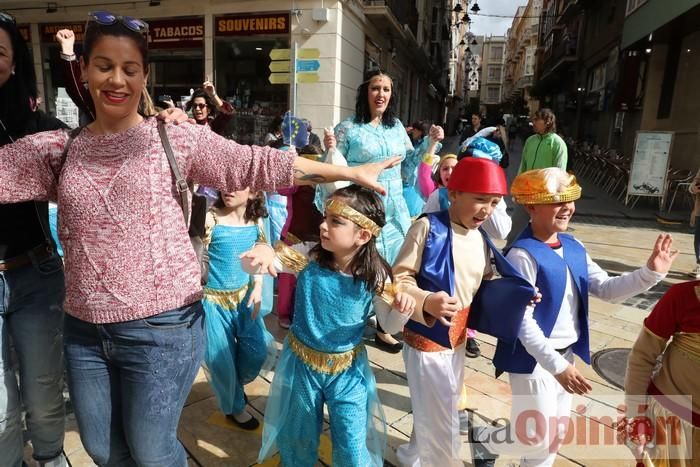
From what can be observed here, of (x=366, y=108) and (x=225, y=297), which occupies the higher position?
(x=366, y=108)

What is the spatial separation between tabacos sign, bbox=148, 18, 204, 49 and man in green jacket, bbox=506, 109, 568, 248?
8356 millimetres

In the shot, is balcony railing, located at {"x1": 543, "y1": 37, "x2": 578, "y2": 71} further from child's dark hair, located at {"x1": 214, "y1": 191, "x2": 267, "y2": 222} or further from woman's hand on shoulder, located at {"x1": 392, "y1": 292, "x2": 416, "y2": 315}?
woman's hand on shoulder, located at {"x1": 392, "y1": 292, "x2": 416, "y2": 315}

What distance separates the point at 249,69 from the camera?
10883 millimetres

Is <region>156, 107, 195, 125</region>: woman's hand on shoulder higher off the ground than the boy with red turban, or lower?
higher

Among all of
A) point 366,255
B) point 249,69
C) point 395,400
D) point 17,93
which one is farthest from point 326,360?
point 249,69

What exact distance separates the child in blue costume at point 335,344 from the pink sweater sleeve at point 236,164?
1.72 feet

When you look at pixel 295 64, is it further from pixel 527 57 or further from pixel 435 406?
pixel 527 57

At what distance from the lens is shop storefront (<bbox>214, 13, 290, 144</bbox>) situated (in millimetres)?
10484

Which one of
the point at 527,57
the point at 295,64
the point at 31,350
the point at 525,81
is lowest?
the point at 31,350

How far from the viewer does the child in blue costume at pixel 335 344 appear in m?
1.99

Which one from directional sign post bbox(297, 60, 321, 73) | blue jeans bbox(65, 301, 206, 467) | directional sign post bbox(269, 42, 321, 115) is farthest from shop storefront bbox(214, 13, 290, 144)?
blue jeans bbox(65, 301, 206, 467)

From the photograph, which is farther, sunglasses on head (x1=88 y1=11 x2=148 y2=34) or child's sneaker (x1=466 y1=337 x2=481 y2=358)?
child's sneaker (x1=466 y1=337 x2=481 y2=358)

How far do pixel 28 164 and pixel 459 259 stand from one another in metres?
1.66

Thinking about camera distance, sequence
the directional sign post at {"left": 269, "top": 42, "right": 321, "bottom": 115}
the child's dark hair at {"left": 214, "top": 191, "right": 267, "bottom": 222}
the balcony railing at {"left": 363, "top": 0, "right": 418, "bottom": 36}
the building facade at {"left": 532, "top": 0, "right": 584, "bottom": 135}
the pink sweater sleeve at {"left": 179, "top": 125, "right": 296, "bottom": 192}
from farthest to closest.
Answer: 1. the building facade at {"left": 532, "top": 0, "right": 584, "bottom": 135}
2. the balcony railing at {"left": 363, "top": 0, "right": 418, "bottom": 36}
3. the directional sign post at {"left": 269, "top": 42, "right": 321, "bottom": 115}
4. the child's dark hair at {"left": 214, "top": 191, "right": 267, "bottom": 222}
5. the pink sweater sleeve at {"left": 179, "top": 125, "right": 296, "bottom": 192}
